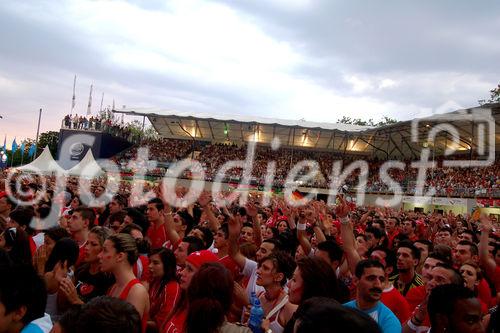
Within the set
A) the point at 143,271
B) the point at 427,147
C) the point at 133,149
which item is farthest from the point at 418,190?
the point at 143,271

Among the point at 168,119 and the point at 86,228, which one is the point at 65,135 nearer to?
the point at 168,119

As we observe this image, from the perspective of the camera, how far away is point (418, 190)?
94.5ft

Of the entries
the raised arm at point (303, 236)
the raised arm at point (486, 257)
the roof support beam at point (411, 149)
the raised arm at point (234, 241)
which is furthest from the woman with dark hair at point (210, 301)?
the roof support beam at point (411, 149)

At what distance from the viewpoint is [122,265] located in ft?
11.5

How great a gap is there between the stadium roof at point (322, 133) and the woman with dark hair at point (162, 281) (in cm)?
2364

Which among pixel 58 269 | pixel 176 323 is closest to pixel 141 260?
pixel 58 269

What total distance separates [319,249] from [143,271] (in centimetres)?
180

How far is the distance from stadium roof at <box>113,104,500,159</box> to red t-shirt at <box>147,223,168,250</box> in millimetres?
21597

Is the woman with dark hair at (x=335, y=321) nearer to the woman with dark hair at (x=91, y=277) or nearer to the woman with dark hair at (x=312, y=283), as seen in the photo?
the woman with dark hair at (x=312, y=283)

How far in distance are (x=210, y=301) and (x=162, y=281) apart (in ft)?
5.10

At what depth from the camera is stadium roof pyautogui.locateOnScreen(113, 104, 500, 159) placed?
29188mm

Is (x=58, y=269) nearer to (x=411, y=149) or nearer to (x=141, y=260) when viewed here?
(x=141, y=260)

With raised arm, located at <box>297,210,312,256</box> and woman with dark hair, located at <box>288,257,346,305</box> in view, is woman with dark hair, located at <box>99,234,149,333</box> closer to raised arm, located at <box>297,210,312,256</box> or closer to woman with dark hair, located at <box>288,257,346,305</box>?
woman with dark hair, located at <box>288,257,346,305</box>

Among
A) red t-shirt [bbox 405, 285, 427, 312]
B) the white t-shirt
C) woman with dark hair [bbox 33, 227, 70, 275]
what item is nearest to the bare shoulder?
the white t-shirt
